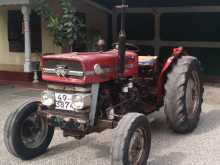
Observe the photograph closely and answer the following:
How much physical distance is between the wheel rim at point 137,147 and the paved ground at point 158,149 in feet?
1.48

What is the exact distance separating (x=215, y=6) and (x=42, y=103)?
936 centimetres

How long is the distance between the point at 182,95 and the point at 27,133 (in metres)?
2.29

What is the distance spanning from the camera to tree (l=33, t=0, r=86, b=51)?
11.1 m

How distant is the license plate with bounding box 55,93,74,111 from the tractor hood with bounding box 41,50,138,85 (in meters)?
0.18

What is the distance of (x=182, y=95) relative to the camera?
6277 millimetres

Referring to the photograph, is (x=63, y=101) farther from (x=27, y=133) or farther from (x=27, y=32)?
(x=27, y=32)

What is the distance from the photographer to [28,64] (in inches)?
473

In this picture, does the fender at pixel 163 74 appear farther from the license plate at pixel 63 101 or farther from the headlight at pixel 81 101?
the license plate at pixel 63 101

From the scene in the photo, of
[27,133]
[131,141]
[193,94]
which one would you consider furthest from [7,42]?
[131,141]

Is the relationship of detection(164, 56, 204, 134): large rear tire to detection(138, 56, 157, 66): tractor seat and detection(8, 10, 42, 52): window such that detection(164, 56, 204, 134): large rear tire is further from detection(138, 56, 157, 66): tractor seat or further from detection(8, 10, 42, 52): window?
detection(8, 10, 42, 52): window

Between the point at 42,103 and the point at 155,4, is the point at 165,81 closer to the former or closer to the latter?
the point at 42,103

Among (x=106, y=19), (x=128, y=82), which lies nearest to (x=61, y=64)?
(x=128, y=82)

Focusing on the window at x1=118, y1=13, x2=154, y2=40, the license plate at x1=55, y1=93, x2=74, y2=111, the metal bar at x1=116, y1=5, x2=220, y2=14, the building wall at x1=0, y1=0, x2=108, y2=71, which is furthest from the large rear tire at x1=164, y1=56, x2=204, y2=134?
the window at x1=118, y1=13, x2=154, y2=40

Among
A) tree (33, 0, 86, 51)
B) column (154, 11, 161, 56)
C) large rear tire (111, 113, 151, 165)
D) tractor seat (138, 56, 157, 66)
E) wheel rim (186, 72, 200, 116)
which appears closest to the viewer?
large rear tire (111, 113, 151, 165)
